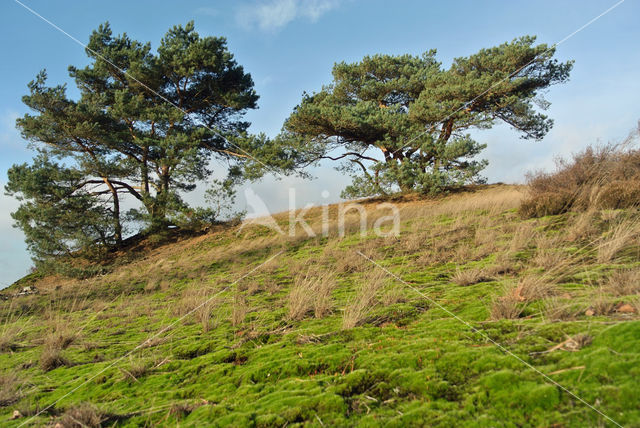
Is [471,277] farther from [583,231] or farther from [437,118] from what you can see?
[437,118]

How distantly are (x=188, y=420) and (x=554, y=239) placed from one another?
5.81m

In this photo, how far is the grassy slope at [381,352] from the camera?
1.95m

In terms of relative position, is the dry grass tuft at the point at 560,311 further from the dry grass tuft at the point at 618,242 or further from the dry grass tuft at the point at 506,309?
the dry grass tuft at the point at 618,242

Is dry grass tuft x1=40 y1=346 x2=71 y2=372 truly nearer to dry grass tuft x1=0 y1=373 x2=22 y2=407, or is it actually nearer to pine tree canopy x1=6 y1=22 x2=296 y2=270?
dry grass tuft x1=0 y1=373 x2=22 y2=407

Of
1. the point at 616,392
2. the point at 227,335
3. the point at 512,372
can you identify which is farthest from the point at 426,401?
the point at 227,335

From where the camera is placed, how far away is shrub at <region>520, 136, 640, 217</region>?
7.11m

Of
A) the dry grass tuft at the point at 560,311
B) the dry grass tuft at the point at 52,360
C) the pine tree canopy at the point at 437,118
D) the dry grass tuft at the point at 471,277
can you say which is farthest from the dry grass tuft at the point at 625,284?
the pine tree canopy at the point at 437,118

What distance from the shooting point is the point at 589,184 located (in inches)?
326

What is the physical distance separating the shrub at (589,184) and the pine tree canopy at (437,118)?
25.0 feet

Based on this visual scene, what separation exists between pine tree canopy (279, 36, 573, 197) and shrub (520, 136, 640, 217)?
25.0 feet

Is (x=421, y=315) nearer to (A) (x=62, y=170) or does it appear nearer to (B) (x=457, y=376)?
(B) (x=457, y=376)

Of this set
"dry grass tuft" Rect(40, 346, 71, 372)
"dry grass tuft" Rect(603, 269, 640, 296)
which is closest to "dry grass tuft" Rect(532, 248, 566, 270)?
"dry grass tuft" Rect(603, 269, 640, 296)

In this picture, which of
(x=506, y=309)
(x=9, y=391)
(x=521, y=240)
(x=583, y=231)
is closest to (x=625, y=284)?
(x=506, y=309)

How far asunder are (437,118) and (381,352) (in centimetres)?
1733
